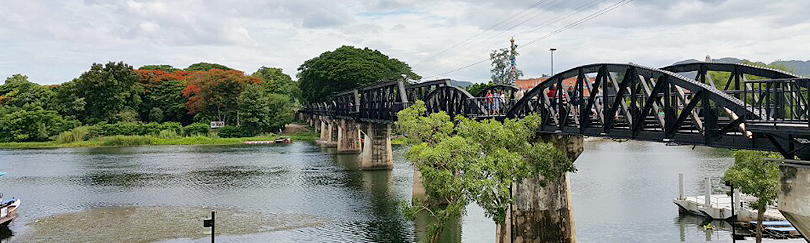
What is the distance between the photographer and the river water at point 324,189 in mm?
36812

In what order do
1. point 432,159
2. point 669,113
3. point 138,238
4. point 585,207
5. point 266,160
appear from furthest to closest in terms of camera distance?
point 266,160, point 585,207, point 138,238, point 432,159, point 669,113

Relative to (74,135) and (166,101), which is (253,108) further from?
(74,135)

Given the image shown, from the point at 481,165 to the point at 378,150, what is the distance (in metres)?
47.5

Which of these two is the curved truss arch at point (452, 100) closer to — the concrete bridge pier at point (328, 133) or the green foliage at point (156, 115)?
the concrete bridge pier at point (328, 133)

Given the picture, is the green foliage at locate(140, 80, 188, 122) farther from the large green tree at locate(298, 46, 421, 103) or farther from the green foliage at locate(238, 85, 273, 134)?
the large green tree at locate(298, 46, 421, 103)

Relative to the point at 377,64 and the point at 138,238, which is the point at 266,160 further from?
the point at 138,238

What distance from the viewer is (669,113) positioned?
20.1 meters

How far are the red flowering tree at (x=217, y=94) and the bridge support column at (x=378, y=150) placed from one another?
6747 cm

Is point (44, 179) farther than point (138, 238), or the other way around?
point (44, 179)

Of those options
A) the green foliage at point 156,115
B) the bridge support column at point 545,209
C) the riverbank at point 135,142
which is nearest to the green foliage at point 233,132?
the riverbank at point 135,142

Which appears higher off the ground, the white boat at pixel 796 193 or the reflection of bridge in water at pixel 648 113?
the reflection of bridge in water at pixel 648 113

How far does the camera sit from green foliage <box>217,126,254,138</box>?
129125mm

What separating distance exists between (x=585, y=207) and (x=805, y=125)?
1104 inches

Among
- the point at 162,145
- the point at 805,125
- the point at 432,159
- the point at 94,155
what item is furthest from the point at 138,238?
the point at 162,145
